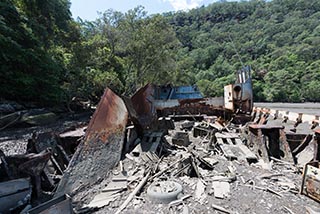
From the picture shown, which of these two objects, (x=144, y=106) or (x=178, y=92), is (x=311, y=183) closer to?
(x=144, y=106)

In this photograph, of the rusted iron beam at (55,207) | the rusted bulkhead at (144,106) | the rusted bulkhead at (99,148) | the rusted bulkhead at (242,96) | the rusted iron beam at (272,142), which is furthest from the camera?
the rusted bulkhead at (242,96)

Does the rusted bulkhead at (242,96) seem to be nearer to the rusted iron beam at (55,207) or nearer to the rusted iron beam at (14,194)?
the rusted iron beam at (55,207)

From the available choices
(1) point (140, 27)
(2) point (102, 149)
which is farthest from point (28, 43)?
(2) point (102, 149)

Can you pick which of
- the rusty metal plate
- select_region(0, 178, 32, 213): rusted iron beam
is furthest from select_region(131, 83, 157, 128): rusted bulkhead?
the rusty metal plate

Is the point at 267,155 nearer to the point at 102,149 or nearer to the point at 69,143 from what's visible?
the point at 102,149

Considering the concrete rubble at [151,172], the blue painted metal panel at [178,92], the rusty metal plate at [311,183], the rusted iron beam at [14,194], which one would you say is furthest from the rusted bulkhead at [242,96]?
the rusted iron beam at [14,194]

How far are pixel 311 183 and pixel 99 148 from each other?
3.15 m

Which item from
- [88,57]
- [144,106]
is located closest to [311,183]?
[144,106]

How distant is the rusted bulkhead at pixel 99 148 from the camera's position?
10.2ft

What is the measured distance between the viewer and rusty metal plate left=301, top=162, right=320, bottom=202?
268cm

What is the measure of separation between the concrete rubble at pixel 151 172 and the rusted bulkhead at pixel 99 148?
14mm

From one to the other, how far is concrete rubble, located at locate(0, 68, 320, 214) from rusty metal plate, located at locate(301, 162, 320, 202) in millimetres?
12

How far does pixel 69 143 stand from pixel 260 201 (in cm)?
369

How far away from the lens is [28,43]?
11.1m
